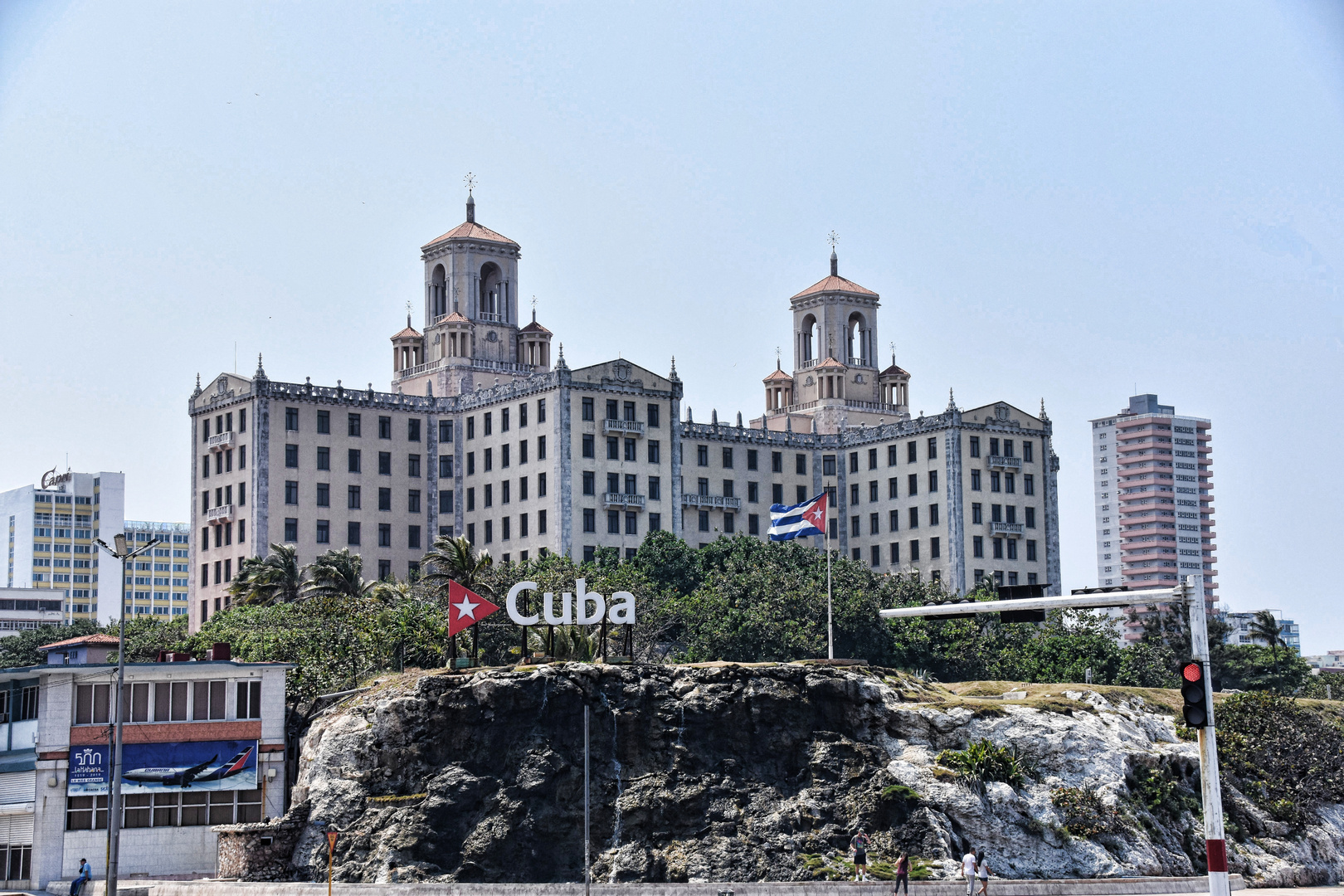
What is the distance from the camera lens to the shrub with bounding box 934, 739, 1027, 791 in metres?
95.8

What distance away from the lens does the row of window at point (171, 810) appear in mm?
90500

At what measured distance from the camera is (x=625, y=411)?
160625 millimetres

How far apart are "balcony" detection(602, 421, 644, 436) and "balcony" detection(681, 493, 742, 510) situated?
8.87 m

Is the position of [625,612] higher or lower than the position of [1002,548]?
lower

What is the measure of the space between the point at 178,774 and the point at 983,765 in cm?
3963

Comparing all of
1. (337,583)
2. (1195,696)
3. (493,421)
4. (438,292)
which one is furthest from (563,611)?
(438,292)

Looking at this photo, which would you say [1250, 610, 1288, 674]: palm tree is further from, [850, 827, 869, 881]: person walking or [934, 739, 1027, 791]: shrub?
[850, 827, 869, 881]: person walking

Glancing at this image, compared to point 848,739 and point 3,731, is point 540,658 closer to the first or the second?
point 848,739

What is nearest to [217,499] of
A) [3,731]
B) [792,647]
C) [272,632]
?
[272,632]

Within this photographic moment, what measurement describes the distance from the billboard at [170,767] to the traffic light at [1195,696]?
5861cm

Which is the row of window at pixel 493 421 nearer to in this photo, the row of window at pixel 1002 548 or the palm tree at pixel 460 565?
the palm tree at pixel 460 565

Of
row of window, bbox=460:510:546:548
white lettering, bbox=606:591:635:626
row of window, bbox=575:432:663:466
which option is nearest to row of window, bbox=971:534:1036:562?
row of window, bbox=575:432:663:466

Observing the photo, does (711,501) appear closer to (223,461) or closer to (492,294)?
(492,294)

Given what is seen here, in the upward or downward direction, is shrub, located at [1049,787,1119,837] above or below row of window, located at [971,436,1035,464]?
below
